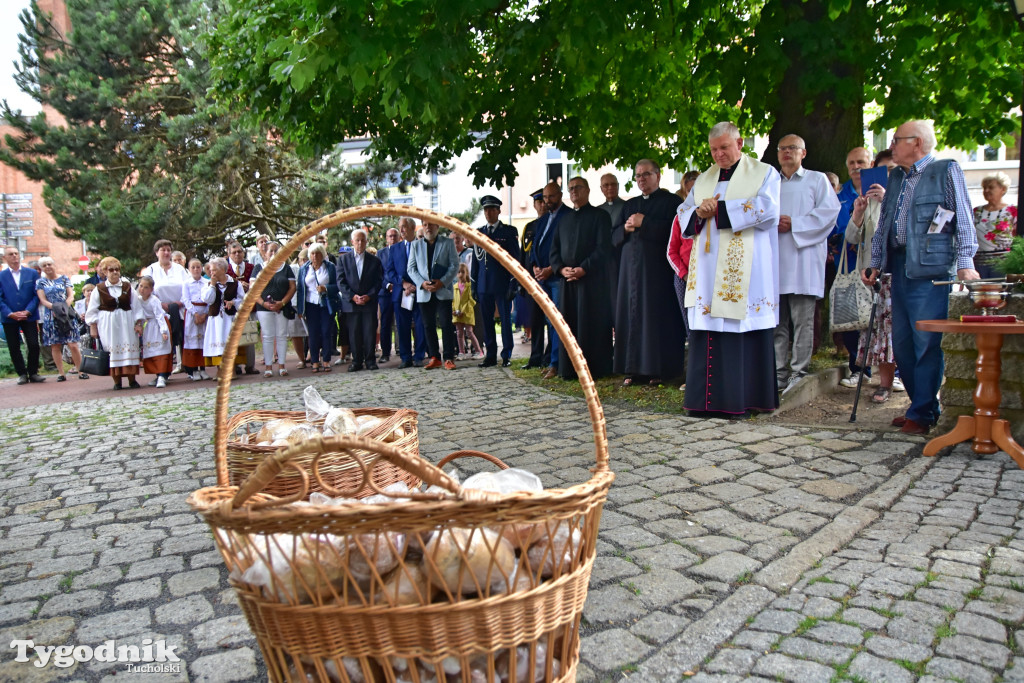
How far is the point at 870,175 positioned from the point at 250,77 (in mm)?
6526

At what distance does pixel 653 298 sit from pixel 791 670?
18.5ft

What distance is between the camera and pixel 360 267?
37.6 feet

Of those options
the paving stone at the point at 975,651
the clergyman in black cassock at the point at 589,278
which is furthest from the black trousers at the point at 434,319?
the paving stone at the point at 975,651

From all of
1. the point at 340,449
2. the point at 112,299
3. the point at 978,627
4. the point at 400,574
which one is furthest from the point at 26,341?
the point at 978,627

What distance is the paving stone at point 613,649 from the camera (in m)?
2.46

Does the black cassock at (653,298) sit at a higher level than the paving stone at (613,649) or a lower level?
higher

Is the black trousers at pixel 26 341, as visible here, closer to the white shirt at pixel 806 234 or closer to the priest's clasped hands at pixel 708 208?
the priest's clasped hands at pixel 708 208

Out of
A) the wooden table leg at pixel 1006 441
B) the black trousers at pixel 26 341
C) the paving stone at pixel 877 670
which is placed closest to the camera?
the paving stone at pixel 877 670

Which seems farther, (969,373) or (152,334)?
(152,334)

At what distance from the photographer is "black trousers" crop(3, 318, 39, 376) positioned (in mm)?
11820

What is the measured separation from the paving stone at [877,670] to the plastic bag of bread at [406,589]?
1.47 meters

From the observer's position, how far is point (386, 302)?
11859mm

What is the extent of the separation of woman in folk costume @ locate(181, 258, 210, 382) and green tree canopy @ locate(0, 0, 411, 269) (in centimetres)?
611

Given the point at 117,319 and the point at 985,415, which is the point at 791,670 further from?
the point at 117,319
